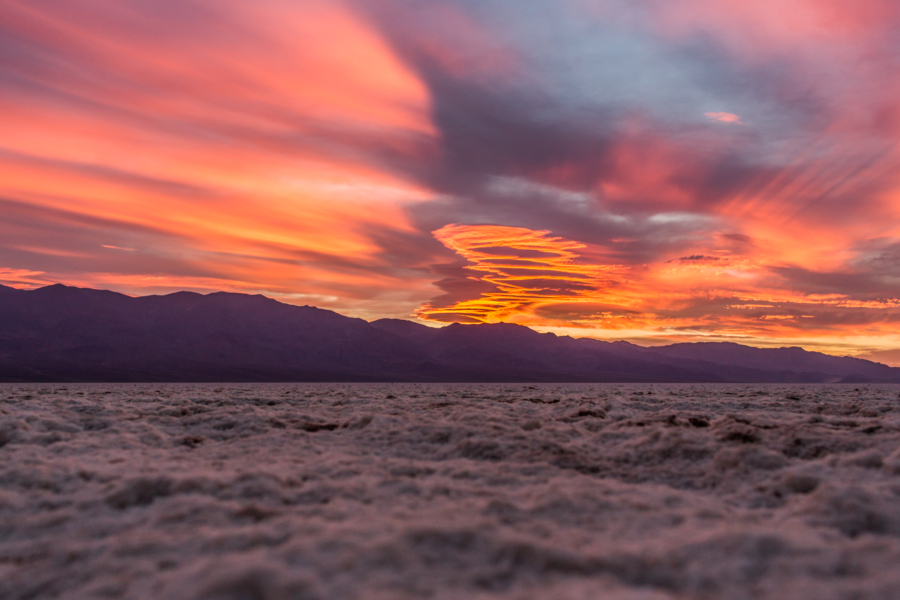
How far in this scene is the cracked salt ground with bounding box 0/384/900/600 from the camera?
383 cm

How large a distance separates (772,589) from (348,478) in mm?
4851

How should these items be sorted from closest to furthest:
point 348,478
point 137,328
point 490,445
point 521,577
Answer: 1. point 521,577
2. point 348,478
3. point 490,445
4. point 137,328

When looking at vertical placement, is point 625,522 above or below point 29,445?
above

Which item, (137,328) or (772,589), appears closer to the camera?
(772,589)

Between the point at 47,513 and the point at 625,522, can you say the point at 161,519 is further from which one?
the point at 625,522

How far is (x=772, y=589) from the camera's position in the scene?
3637 mm

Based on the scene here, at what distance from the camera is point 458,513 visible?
17.0 ft

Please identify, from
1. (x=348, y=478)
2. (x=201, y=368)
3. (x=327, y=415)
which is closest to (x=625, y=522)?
(x=348, y=478)

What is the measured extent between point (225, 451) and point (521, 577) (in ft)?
21.2

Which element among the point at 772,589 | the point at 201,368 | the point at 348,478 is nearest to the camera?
the point at 772,589

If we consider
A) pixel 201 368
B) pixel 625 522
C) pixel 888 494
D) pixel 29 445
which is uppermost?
pixel 888 494

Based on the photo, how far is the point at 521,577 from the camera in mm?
3896

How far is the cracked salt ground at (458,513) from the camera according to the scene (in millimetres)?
3828

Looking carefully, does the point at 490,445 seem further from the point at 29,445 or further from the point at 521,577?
the point at 29,445
